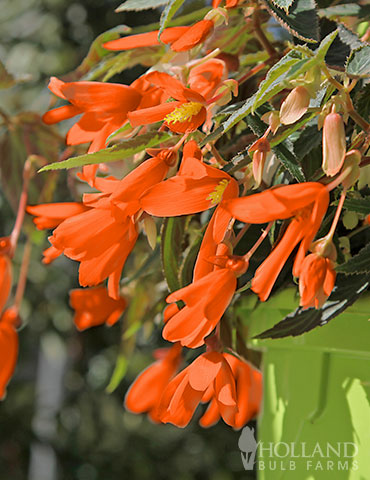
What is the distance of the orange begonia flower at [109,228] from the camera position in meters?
0.27

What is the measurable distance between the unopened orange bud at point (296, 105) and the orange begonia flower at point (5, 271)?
0.82 feet

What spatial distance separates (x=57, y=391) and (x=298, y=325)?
3.69 ft

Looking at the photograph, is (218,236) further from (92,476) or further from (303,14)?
(92,476)

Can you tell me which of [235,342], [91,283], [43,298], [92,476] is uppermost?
[91,283]

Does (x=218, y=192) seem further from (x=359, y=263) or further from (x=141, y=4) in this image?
(x=141, y=4)

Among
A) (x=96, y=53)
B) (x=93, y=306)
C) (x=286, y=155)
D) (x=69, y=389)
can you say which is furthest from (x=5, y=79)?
(x=69, y=389)

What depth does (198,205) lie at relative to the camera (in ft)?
0.85

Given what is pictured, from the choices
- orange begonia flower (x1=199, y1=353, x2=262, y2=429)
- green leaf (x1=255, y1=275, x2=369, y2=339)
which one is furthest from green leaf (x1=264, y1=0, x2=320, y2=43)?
orange begonia flower (x1=199, y1=353, x2=262, y2=429)

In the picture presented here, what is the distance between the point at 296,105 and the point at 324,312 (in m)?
0.11

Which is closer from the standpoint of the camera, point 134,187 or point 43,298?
point 134,187

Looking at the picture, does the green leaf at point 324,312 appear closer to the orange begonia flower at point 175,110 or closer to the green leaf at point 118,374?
the orange begonia flower at point 175,110

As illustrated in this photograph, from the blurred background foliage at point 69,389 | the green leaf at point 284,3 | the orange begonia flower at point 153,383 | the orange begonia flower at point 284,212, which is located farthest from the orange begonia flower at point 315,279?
the blurred background foliage at point 69,389

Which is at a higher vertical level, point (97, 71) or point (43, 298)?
point (97, 71)

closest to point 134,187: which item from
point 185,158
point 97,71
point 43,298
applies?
point 185,158
